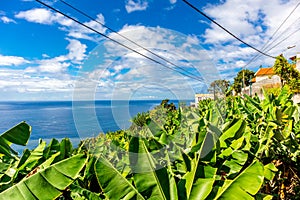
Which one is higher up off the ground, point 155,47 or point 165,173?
point 155,47

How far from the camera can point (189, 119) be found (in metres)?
2.73

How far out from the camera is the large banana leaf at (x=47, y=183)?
128 cm

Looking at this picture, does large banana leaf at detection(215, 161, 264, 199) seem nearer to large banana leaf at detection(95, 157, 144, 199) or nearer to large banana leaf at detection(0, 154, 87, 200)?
large banana leaf at detection(95, 157, 144, 199)

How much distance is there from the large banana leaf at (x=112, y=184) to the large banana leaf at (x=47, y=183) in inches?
4.9

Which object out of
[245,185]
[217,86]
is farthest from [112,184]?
[217,86]

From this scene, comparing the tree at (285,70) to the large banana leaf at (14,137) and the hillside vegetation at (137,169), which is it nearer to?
the hillside vegetation at (137,169)

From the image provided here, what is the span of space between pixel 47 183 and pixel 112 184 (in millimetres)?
326

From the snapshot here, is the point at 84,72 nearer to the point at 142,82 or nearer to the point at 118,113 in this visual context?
the point at 118,113

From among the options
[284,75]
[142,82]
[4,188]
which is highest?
[284,75]

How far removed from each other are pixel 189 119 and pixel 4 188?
180 centimetres

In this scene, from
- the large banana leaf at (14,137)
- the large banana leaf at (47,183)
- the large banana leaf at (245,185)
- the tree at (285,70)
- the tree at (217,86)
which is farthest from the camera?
the tree at (285,70)

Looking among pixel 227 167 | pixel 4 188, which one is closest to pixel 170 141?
pixel 227 167

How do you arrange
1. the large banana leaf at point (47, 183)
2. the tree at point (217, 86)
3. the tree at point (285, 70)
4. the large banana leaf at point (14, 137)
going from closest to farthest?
the large banana leaf at point (47, 183) < the large banana leaf at point (14, 137) < the tree at point (217, 86) < the tree at point (285, 70)

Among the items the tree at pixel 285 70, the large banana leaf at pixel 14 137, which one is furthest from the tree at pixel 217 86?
the tree at pixel 285 70
